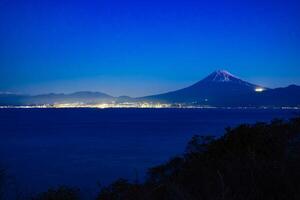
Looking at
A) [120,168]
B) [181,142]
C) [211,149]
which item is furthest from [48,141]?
[211,149]

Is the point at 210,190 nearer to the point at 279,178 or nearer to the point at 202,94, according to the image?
the point at 279,178

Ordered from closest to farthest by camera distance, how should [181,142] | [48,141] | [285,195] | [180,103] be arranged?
[285,195] < [181,142] < [48,141] < [180,103]

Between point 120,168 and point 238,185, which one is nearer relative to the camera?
point 238,185

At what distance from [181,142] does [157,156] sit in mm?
7247

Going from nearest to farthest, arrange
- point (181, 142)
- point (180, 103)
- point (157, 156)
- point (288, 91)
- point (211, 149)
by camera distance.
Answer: point (211, 149)
point (157, 156)
point (181, 142)
point (288, 91)
point (180, 103)

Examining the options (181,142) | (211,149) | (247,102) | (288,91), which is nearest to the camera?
(211,149)

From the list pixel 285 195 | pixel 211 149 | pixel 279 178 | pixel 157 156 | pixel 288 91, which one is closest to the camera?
pixel 285 195

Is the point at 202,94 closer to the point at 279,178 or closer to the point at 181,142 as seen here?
the point at 181,142

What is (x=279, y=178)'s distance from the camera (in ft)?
10.9

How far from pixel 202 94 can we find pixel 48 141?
352ft

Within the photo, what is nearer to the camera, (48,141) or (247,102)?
(48,141)

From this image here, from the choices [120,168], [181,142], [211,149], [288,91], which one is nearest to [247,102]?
[288,91]

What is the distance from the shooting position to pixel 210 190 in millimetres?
3418

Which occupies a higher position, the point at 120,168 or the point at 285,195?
the point at 285,195
